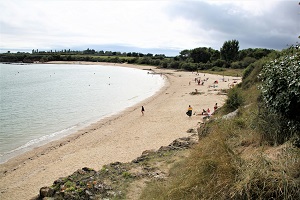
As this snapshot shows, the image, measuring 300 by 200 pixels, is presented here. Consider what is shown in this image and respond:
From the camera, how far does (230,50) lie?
8900cm

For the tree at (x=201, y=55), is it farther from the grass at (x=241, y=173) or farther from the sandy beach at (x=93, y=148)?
the grass at (x=241, y=173)

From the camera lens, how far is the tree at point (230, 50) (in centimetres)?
8838

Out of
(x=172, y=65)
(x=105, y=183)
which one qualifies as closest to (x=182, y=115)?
(x=105, y=183)

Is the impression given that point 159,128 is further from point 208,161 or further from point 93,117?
point 208,161

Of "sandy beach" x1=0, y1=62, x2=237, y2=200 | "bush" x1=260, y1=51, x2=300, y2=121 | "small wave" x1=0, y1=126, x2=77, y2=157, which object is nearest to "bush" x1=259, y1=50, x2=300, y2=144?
"bush" x1=260, y1=51, x2=300, y2=121

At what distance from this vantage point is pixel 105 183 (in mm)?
8336

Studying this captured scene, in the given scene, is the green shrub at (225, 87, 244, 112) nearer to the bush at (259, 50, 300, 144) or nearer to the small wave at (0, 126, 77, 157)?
the bush at (259, 50, 300, 144)

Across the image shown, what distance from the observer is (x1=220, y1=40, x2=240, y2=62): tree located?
290 ft

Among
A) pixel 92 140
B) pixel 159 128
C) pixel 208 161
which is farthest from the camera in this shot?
pixel 159 128

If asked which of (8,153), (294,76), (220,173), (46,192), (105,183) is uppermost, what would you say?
(294,76)

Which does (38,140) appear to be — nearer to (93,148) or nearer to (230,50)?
(93,148)

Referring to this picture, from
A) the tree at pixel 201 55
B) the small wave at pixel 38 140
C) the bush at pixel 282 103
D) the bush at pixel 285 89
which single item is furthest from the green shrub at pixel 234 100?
the tree at pixel 201 55

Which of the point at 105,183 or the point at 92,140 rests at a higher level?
the point at 105,183

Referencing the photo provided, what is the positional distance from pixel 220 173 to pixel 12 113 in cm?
3039
